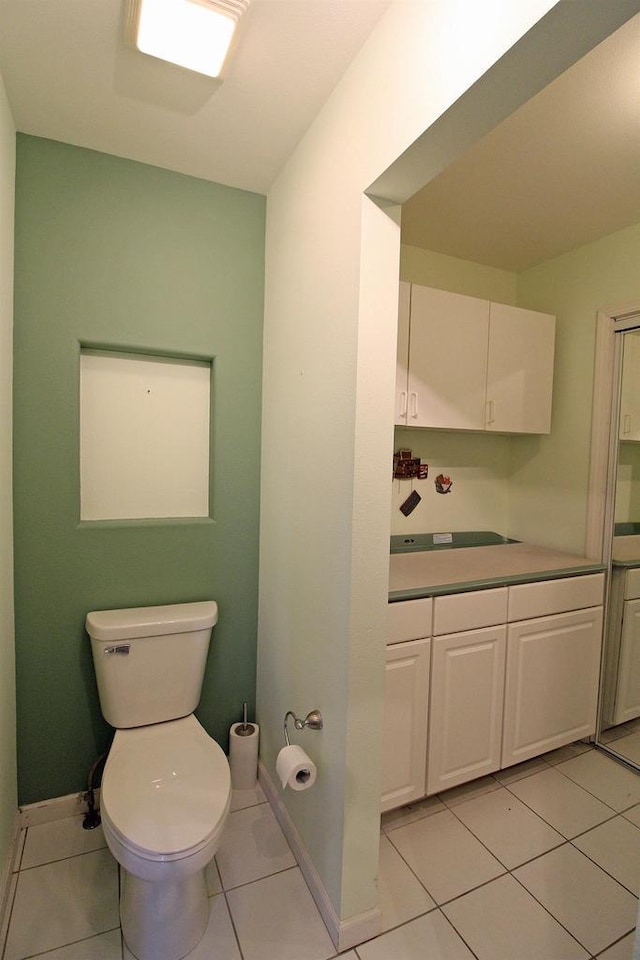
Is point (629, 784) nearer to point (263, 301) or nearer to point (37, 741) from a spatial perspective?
point (37, 741)

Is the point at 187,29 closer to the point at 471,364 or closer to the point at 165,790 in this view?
the point at 471,364

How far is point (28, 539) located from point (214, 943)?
1.35m

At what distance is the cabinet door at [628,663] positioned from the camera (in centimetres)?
Answer: 224

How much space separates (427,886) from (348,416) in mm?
1536

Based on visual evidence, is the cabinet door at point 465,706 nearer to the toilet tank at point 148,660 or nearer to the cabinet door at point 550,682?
the cabinet door at point 550,682

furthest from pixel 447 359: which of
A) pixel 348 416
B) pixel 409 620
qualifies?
pixel 409 620

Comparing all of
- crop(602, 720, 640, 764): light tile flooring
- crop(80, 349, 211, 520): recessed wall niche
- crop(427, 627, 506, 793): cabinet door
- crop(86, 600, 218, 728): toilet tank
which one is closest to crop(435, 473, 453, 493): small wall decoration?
crop(427, 627, 506, 793): cabinet door

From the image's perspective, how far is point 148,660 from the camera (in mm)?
1608

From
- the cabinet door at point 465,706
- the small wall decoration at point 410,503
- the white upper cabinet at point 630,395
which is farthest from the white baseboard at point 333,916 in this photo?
the white upper cabinet at point 630,395

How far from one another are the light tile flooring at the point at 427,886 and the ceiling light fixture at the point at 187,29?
7.89 ft

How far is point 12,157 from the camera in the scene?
1.47 meters

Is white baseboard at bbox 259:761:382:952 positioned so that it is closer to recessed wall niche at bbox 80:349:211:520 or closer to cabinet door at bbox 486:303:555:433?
recessed wall niche at bbox 80:349:211:520

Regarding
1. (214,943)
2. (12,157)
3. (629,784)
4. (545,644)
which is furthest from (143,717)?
(629,784)

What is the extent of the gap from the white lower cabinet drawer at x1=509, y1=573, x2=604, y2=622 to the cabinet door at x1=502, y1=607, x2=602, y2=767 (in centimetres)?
4
